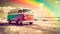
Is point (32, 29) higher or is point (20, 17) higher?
point (20, 17)

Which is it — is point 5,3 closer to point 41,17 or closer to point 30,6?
point 30,6

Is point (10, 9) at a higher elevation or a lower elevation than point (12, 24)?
higher

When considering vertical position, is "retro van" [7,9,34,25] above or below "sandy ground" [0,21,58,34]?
above

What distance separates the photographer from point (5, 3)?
5.07ft

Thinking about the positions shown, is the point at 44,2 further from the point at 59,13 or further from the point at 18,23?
the point at 18,23

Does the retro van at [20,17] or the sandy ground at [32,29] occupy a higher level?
the retro van at [20,17]

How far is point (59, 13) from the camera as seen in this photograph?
A: 153 cm

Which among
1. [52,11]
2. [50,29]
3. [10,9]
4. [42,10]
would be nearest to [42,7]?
[42,10]

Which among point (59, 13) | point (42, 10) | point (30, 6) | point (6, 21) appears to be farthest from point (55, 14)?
point (6, 21)

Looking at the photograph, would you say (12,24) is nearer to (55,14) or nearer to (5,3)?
(5,3)

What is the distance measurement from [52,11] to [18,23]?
482 millimetres

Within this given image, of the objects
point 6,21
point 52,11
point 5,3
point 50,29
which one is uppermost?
point 5,3

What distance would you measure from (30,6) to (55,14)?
348 mm

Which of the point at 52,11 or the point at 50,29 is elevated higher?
the point at 52,11
